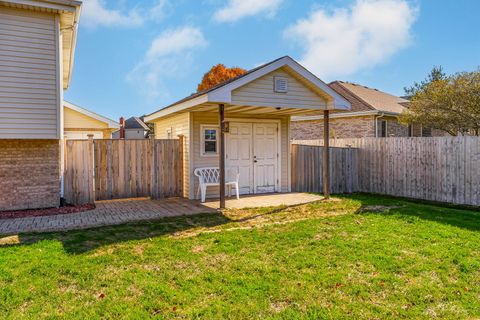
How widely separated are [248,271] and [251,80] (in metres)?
5.21

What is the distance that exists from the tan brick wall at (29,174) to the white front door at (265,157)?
5567 millimetres

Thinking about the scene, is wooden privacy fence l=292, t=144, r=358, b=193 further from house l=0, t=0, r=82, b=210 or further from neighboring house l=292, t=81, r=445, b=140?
house l=0, t=0, r=82, b=210

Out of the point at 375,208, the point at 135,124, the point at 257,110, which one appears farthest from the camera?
the point at 135,124

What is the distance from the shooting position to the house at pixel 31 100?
800 centimetres

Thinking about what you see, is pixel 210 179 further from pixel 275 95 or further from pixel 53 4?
pixel 53 4

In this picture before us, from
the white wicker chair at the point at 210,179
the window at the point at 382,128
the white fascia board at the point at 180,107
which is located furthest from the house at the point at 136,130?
the white wicker chair at the point at 210,179

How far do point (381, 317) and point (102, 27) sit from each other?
543 inches

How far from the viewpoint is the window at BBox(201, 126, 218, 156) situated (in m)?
10.4

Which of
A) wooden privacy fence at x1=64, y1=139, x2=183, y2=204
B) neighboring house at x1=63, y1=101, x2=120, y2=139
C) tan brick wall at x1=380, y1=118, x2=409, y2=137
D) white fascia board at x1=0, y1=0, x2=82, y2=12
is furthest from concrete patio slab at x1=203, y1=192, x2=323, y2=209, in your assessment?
tan brick wall at x1=380, y1=118, x2=409, y2=137

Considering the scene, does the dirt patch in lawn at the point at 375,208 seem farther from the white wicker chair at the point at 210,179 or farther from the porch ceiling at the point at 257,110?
the white wicker chair at the point at 210,179

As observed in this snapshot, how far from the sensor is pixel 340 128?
63.1ft

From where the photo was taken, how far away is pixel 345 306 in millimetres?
3615

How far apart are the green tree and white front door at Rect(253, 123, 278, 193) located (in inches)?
309

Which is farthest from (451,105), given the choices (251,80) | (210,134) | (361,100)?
(210,134)
